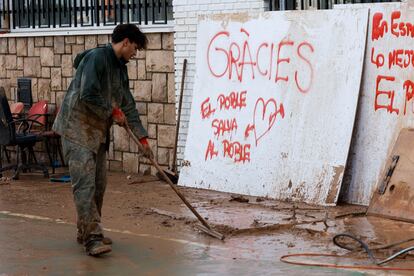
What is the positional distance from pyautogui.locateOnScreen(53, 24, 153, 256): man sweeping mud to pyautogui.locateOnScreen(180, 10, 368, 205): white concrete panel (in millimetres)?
2542

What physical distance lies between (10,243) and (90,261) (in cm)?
110

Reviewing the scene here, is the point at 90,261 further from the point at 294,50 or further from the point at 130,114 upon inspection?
the point at 294,50

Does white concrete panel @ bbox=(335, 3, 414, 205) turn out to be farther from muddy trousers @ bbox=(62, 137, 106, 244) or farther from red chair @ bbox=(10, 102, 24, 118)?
red chair @ bbox=(10, 102, 24, 118)

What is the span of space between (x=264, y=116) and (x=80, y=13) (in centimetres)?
458

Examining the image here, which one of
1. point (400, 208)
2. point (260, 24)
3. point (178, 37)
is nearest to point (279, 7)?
point (260, 24)

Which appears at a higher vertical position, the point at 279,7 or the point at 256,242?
the point at 279,7

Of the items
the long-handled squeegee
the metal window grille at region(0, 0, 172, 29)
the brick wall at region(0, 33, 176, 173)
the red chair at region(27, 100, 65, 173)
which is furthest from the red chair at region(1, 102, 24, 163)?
the long-handled squeegee

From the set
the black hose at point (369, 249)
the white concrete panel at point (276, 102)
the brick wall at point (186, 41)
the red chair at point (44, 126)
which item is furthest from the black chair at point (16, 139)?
the black hose at point (369, 249)

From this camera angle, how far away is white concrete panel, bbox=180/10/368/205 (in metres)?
10.8

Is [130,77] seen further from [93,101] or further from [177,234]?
[93,101]

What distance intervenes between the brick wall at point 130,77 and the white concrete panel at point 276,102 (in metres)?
0.92

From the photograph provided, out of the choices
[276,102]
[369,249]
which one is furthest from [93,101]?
[276,102]

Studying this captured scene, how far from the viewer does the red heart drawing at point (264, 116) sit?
37.6ft

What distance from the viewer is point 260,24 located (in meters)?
11.8
